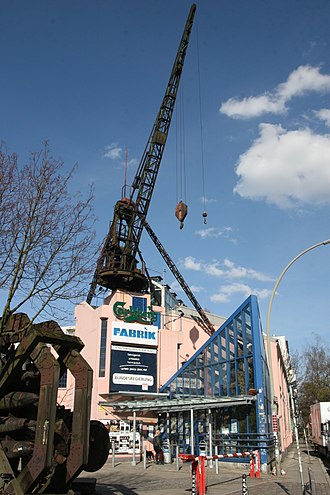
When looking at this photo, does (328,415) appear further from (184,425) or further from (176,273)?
(176,273)

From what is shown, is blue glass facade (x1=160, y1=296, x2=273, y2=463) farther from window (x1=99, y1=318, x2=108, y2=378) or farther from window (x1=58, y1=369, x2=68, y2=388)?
window (x1=99, y1=318, x2=108, y2=378)

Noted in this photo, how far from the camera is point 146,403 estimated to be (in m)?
24.3

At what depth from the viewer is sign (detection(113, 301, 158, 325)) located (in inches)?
1427

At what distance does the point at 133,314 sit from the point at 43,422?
3022 centimetres

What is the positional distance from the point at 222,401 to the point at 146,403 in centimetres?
564

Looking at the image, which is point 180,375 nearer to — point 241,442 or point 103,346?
point 241,442

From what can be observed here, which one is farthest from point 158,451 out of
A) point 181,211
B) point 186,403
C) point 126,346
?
point 181,211

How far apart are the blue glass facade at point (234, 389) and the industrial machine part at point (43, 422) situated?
513 inches

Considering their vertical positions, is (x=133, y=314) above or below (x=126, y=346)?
above

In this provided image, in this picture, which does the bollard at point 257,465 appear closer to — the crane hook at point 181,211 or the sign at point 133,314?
the sign at point 133,314

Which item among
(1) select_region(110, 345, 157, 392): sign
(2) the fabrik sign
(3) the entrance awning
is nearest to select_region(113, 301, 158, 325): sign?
(2) the fabrik sign

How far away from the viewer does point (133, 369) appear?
3547 centimetres

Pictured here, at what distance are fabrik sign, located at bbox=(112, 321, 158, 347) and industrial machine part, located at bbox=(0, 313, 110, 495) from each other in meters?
27.2

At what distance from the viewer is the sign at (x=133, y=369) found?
34.6m
